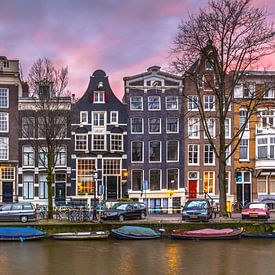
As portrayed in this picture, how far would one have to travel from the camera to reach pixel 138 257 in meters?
30.5

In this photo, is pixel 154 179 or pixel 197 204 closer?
pixel 197 204

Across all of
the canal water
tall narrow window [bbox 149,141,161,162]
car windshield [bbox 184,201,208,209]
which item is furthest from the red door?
the canal water

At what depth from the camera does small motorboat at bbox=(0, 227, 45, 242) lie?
37156 millimetres

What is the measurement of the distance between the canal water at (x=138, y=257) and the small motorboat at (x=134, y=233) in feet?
2.25

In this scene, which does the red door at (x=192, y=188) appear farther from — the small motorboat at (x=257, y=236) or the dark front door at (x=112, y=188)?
the small motorboat at (x=257, y=236)

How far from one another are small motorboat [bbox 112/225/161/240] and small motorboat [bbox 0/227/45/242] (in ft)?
17.3

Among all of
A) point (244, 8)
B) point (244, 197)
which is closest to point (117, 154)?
point (244, 197)

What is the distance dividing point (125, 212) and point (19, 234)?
10.3 metres

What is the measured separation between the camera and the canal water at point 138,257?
88.3 ft

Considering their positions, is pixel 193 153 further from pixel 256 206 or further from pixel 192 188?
pixel 256 206

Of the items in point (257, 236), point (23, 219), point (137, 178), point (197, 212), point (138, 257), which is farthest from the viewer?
point (137, 178)

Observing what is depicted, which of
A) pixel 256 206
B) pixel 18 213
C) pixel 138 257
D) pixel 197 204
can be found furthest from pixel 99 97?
pixel 138 257

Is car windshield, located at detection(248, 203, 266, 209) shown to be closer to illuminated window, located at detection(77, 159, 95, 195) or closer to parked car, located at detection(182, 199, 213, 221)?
parked car, located at detection(182, 199, 213, 221)

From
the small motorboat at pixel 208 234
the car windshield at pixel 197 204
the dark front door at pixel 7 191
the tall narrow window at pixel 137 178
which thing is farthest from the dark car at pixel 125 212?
the dark front door at pixel 7 191
